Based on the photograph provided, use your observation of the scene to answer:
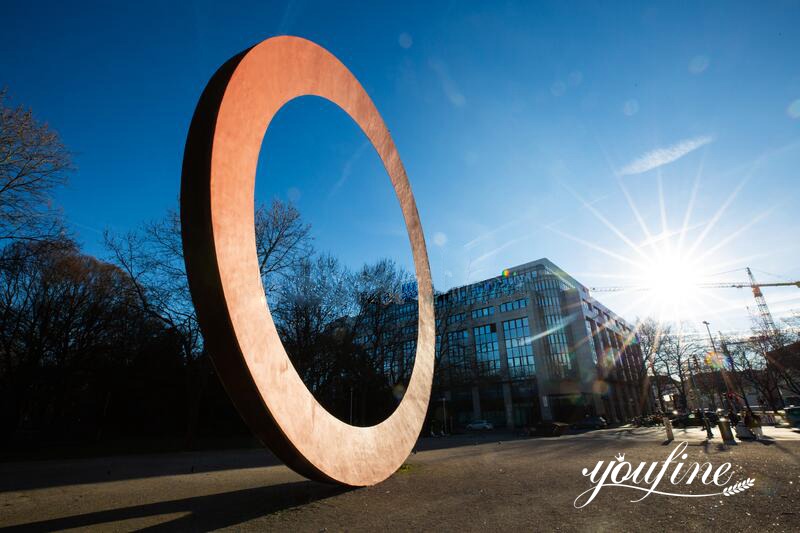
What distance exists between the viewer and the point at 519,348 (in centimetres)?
5144

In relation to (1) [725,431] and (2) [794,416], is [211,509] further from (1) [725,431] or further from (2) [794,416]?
(2) [794,416]

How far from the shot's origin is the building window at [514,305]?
171ft

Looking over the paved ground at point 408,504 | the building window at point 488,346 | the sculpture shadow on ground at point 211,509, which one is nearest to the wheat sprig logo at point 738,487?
the paved ground at point 408,504

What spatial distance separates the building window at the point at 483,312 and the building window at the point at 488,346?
1.50 m

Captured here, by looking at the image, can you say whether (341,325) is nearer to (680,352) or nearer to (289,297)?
(289,297)

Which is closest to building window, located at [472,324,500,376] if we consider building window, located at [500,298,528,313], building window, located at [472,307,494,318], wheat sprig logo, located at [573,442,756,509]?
building window, located at [472,307,494,318]

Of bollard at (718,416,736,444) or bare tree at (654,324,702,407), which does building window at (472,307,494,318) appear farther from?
bollard at (718,416,736,444)

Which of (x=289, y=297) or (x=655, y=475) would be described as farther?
(x=289, y=297)

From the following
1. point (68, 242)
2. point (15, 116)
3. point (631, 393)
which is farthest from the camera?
point (631, 393)

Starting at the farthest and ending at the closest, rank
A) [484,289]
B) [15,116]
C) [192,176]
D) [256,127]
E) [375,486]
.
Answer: [484,289], [15,116], [375,486], [256,127], [192,176]

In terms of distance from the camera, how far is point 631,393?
70.1 meters

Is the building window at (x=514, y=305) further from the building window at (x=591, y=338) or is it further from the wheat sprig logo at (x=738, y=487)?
the wheat sprig logo at (x=738, y=487)

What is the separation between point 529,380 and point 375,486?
47140 millimetres

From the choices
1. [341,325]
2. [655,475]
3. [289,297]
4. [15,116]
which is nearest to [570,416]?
[341,325]
